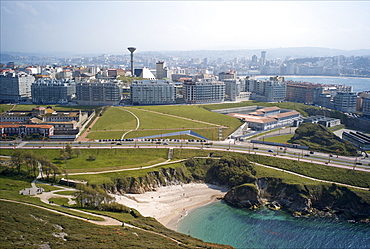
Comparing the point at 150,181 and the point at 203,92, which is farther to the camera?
the point at 203,92

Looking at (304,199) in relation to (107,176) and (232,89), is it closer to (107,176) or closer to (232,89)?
(107,176)

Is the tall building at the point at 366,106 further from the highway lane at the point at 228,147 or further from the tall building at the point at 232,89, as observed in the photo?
the highway lane at the point at 228,147

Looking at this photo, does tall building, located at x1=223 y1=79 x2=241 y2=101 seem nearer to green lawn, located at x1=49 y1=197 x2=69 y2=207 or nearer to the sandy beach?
the sandy beach

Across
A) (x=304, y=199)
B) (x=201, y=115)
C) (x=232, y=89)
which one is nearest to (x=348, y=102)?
(x=232, y=89)

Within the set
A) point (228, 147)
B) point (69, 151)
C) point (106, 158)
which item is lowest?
point (106, 158)

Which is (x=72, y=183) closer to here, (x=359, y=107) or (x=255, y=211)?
(x=255, y=211)
